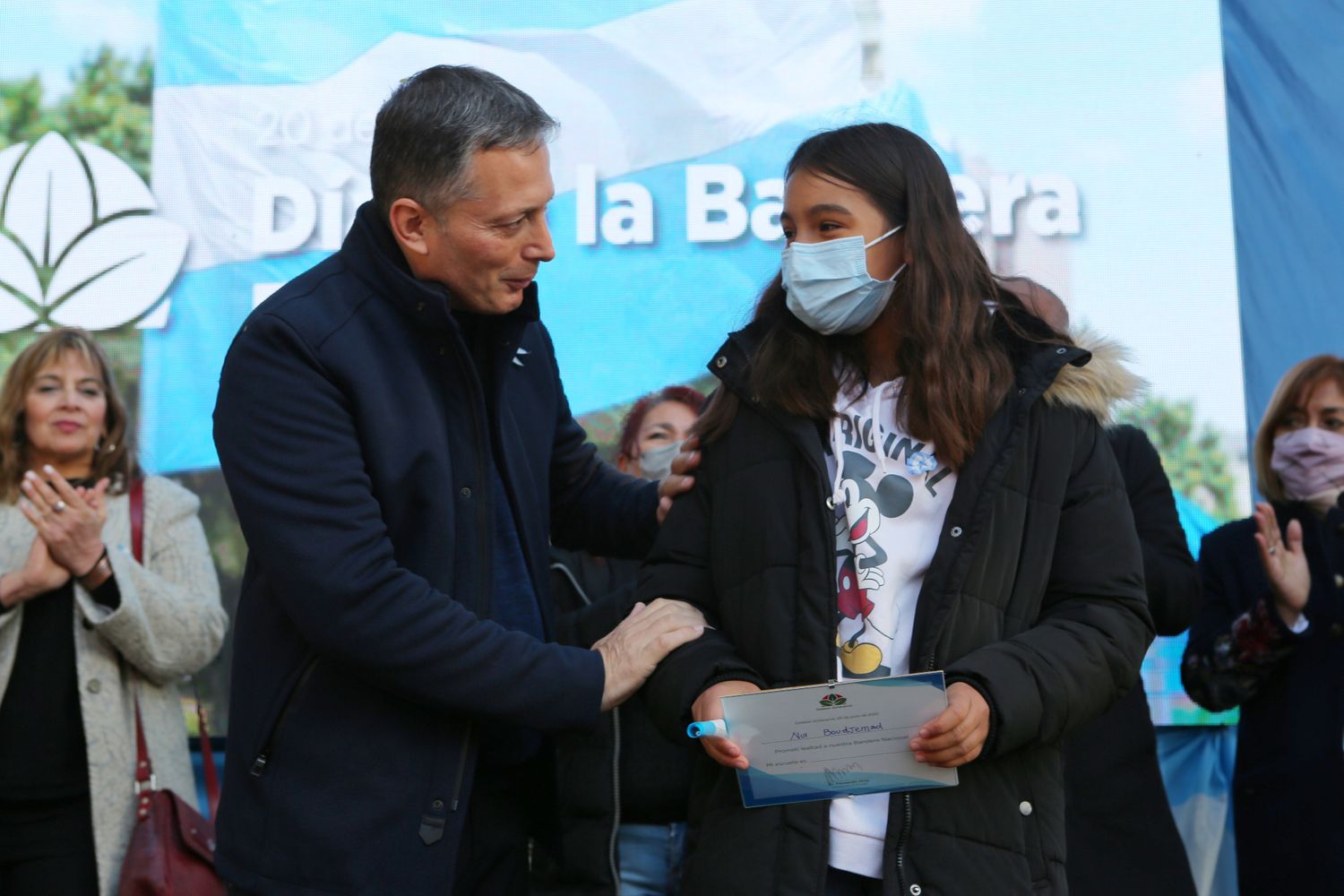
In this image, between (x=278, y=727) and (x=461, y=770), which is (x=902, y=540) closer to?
(x=461, y=770)

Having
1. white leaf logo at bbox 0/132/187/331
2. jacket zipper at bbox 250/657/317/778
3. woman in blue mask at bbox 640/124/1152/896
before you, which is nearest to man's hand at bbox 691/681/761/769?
woman in blue mask at bbox 640/124/1152/896

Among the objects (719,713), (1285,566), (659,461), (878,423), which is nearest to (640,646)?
(719,713)

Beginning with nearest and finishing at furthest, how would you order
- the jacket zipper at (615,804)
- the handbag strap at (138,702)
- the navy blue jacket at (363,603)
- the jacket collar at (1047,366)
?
the navy blue jacket at (363,603) → the jacket collar at (1047,366) → the jacket zipper at (615,804) → the handbag strap at (138,702)

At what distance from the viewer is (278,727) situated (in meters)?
2.17

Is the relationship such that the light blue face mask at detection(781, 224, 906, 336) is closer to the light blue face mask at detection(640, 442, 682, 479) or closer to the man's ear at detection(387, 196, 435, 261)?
the man's ear at detection(387, 196, 435, 261)

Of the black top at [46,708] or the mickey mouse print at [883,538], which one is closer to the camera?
the mickey mouse print at [883,538]

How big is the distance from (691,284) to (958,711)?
2588 mm

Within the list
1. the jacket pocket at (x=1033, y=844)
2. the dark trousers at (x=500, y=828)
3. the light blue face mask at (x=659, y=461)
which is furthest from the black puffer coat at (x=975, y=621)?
the light blue face mask at (x=659, y=461)

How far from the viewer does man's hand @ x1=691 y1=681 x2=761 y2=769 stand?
2.08 m

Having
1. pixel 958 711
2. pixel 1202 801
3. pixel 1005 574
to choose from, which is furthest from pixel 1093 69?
pixel 958 711

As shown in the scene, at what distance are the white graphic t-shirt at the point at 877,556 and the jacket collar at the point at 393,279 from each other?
0.66m

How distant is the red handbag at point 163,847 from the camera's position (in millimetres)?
3463

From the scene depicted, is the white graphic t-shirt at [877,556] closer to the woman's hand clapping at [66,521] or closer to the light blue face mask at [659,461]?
the light blue face mask at [659,461]

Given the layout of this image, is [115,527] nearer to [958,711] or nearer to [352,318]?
[352,318]
